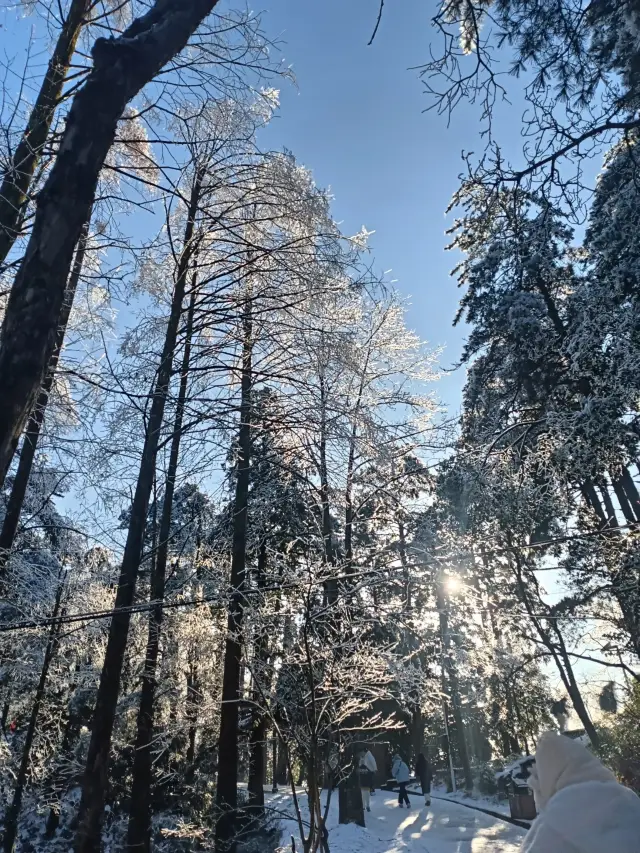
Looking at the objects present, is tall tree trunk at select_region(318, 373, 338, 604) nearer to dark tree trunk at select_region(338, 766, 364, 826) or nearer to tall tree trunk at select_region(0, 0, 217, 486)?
tall tree trunk at select_region(0, 0, 217, 486)

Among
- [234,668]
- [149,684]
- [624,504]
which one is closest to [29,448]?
[149,684]

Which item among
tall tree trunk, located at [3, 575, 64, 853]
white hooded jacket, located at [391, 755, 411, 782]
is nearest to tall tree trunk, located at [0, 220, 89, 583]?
tall tree trunk, located at [3, 575, 64, 853]

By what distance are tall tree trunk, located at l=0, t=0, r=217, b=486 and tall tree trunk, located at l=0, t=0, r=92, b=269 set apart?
116cm

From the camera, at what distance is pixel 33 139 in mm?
4109

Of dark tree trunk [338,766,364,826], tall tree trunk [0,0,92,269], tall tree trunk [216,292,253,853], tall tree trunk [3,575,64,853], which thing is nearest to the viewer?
tall tree trunk [0,0,92,269]

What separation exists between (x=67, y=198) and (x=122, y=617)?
3.80 metres

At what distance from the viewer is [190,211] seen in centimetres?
636

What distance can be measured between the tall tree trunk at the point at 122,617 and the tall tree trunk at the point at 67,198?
7.11ft

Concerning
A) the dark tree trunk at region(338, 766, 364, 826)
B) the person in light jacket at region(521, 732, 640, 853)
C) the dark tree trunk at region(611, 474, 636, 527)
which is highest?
the dark tree trunk at region(611, 474, 636, 527)

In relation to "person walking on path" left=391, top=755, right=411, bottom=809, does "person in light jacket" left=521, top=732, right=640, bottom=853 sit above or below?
above

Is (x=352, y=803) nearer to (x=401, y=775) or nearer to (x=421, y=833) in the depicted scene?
(x=421, y=833)

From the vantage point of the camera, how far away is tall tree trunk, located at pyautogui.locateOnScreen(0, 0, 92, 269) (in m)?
3.73

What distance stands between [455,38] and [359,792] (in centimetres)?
1289

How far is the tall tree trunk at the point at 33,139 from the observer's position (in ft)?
12.2
